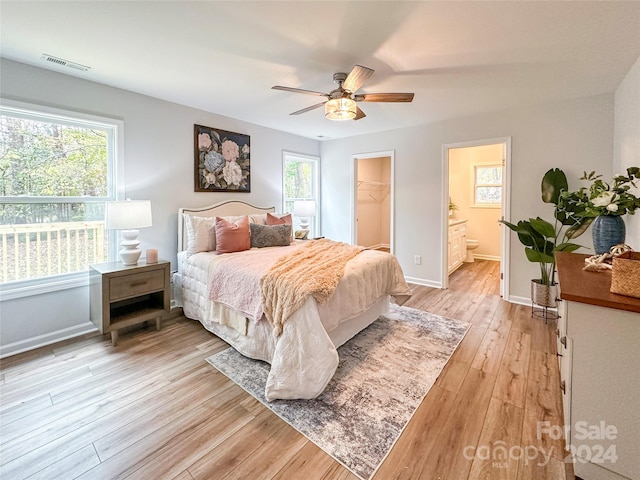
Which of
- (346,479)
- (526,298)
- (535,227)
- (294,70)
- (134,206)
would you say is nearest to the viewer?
(346,479)

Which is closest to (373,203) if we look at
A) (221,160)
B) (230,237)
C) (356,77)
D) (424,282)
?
(424,282)

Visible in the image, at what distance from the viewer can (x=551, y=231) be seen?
10.2 feet

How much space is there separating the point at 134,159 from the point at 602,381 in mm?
4135

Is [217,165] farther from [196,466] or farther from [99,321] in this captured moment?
[196,466]

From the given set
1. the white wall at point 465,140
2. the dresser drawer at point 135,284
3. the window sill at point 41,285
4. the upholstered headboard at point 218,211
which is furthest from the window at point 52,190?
the white wall at point 465,140

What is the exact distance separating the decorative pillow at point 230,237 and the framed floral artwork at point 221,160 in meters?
0.85

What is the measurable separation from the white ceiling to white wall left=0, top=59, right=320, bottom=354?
0.53 ft

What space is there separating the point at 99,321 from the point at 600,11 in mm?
4492

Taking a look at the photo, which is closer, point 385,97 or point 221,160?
point 385,97

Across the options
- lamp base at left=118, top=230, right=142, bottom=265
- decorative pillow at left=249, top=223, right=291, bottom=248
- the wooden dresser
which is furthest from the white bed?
the wooden dresser

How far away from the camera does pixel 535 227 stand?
10.4 feet

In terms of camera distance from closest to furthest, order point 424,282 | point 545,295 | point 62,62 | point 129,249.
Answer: point 62,62
point 129,249
point 545,295
point 424,282

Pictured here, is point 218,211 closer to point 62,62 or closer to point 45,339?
point 62,62

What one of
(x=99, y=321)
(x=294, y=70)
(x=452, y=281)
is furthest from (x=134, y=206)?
(x=452, y=281)
